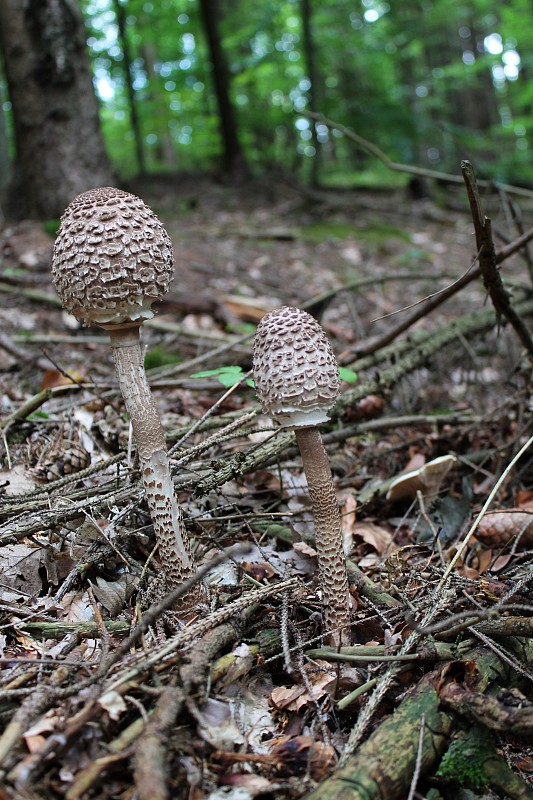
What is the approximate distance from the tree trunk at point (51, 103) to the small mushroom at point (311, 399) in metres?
5.69

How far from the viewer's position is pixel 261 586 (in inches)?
114

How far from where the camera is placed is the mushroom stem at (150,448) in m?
2.64

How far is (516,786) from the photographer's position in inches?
81.2

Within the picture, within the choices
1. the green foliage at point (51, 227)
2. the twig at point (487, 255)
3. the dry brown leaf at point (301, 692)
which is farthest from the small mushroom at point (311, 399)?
the green foliage at point (51, 227)

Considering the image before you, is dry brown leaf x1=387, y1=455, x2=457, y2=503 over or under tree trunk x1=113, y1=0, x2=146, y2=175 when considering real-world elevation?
under

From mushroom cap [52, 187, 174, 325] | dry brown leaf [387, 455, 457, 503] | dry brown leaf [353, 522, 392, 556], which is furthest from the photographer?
dry brown leaf [387, 455, 457, 503]

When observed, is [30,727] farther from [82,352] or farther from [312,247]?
[312,247]

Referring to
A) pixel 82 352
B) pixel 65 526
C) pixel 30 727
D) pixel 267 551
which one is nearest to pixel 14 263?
pixel 82 352

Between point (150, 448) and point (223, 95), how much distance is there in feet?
42.3

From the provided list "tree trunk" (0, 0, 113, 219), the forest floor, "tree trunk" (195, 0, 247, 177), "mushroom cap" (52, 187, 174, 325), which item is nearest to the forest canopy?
"tree trunk" (195, 0, 247, 177)

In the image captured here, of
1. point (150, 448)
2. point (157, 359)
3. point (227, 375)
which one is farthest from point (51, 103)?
point (150, 448)

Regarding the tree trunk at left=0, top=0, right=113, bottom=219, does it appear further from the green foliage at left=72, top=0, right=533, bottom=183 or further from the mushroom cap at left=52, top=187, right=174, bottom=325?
the green foliage at left=72, top=0, right=533, bottom=183

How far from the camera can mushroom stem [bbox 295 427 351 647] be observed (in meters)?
2.71

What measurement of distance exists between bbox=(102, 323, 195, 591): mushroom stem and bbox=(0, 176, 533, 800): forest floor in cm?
24
